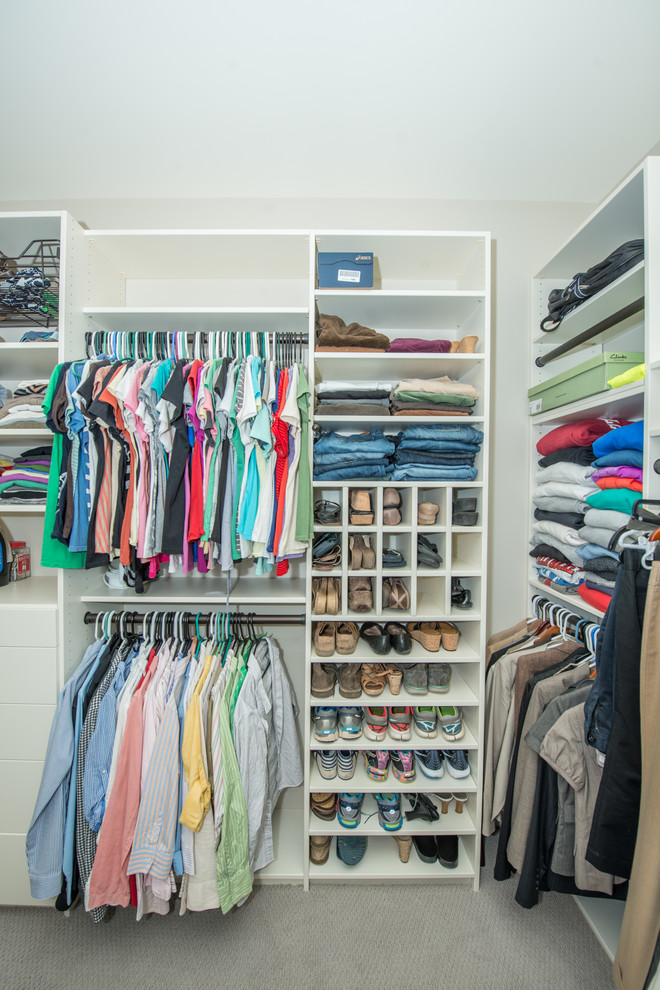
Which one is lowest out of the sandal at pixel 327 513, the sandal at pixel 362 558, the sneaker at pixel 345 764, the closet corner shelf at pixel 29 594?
the sneaker at pixel 345 764

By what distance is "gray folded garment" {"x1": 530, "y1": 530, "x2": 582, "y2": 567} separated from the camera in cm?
162

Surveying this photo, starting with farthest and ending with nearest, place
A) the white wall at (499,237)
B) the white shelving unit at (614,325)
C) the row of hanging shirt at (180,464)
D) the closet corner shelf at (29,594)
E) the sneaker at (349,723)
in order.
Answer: the white wall at (499,237), the sneaker at (349,723), the closet corner shelf at (29,594), the row of hanging shirt at (180,464), the white shelving unit at (614,325)

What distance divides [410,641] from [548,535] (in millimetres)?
757

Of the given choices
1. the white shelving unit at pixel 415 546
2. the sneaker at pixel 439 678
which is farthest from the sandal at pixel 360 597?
the sneaker at pixel 439 678

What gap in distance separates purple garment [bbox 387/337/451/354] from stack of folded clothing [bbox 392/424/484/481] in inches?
11.2

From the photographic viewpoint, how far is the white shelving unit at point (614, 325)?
1.21 m

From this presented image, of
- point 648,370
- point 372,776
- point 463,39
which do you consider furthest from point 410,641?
point 463,39

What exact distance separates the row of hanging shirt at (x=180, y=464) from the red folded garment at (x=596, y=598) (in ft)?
3.22

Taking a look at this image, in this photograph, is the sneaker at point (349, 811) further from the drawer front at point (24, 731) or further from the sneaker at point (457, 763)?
the drawer front at point (24, 731)

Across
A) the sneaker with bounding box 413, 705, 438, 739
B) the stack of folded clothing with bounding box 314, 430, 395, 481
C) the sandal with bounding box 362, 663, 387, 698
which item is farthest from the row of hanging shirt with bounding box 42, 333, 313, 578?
the sneaker with bounding box 413, 705, 438, 739

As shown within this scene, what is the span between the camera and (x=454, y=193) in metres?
1.93

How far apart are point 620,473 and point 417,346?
81 cm

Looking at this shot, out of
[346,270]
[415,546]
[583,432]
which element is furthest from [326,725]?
[346,270]

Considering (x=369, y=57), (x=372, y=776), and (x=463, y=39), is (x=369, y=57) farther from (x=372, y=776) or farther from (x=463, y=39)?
(x=372, y=776)
